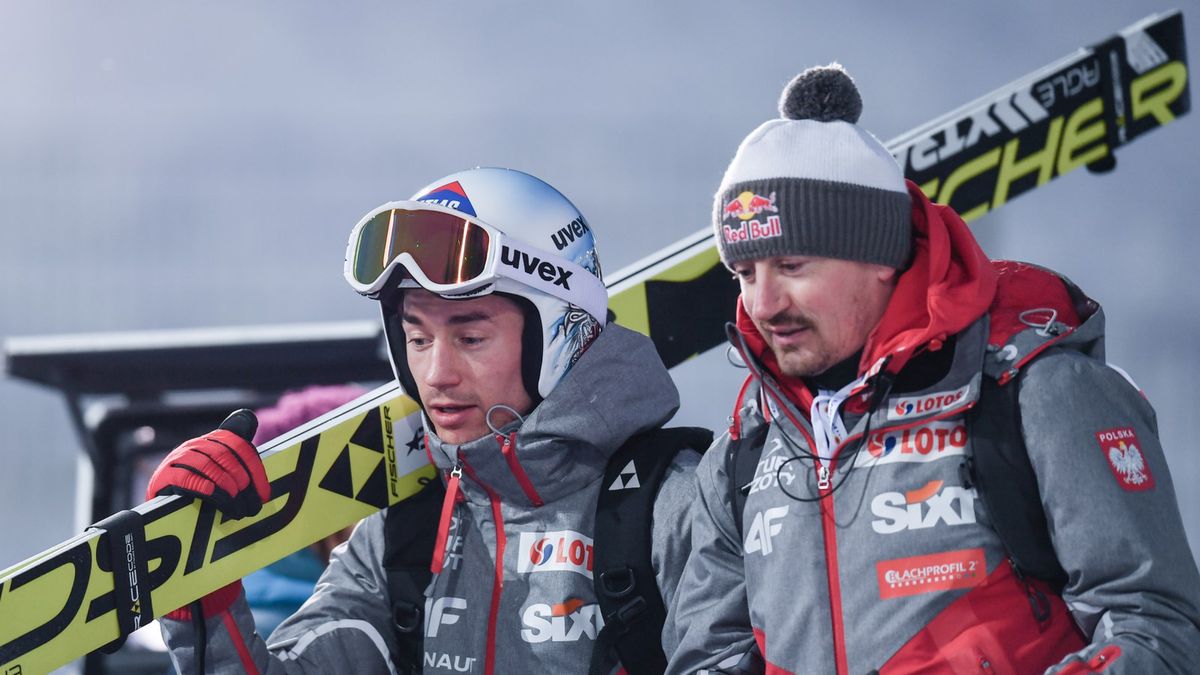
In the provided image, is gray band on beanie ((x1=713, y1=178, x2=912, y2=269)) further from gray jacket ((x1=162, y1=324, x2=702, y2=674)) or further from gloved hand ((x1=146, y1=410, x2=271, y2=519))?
gloved hand ((x1=146, y1=410, x2=271, y2=519))

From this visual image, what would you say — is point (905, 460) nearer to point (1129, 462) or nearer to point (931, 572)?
point (931, 572)

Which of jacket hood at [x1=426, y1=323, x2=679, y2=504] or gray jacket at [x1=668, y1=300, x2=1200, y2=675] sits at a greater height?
jacket hood at [x1=426, y1=323, x2=679, y2=504]

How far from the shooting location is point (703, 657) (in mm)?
2490

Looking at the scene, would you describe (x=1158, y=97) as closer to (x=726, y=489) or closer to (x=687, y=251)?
(x=687, y=251)

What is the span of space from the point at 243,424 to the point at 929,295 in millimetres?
1476

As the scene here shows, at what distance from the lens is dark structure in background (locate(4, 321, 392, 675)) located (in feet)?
19.1

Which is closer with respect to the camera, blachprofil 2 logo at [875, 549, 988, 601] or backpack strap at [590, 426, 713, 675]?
blachprofil 2 logo at [875, 549, 988, 601]

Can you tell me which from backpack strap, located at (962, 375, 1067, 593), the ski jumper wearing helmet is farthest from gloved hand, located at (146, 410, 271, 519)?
backpack strap, located at (962, 375, 1067, 593)

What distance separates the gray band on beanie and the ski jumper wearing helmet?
64 centimetres

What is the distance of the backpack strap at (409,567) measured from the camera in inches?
118

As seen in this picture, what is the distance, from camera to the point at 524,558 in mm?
2898

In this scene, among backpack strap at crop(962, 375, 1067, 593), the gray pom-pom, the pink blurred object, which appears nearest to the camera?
backpack strap at crop(962, 375, 1067, 593)

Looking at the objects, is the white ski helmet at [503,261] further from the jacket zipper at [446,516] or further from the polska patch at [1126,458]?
the polska patch at [1126,458]

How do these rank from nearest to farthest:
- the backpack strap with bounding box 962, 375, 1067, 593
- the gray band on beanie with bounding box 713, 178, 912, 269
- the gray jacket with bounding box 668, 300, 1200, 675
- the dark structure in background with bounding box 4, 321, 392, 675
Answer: the gray jacket with bounding box 668, 300, 1200, 675
the backpack strap with bounding box 962, 375, 1067, 593
the gray band on beanie with bounding box 713, 178, 912, 269
the dark structure in background with bounding box 4, 321, 392, 675
